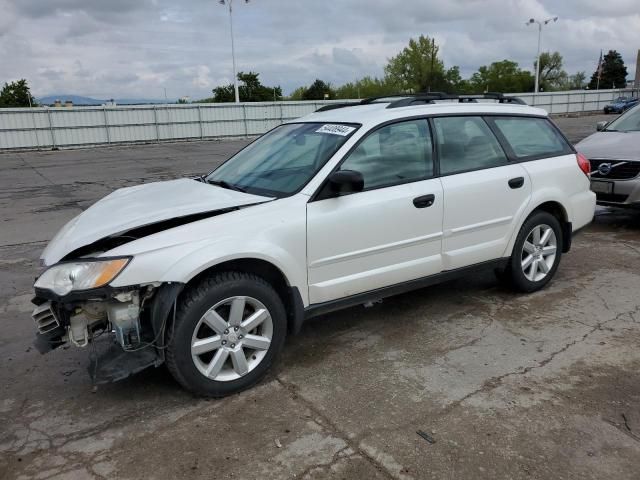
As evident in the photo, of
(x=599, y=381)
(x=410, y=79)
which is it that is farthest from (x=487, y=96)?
(x=410, y=79)

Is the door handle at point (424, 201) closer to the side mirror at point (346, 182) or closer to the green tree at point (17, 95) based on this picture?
the side mirror at point (346, 182)

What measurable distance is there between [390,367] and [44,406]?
7.13ft

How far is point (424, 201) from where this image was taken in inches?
156

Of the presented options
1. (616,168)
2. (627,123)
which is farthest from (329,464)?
(627,123)

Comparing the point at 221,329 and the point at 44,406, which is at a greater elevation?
the point at 221,329

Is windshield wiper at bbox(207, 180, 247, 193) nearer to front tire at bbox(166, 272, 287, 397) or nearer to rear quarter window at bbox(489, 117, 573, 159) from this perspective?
front tire at bbox(166, 272, 287, 397)

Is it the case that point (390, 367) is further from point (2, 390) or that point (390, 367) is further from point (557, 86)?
point (557, 86)

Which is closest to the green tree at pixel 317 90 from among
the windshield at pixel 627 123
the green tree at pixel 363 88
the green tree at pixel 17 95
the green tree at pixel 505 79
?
the green tree at pixel 363 88

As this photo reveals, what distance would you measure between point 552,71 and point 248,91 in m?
57.6

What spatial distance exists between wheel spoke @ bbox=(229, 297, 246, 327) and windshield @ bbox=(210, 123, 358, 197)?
0.79 m

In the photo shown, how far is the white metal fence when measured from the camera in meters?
25.4

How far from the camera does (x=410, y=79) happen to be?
3000 inches

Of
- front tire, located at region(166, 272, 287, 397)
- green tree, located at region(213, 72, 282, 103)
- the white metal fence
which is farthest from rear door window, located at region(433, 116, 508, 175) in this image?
green tree, located at region(213, 72, 282, 103)

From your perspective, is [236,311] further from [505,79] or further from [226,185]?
[505,79]
